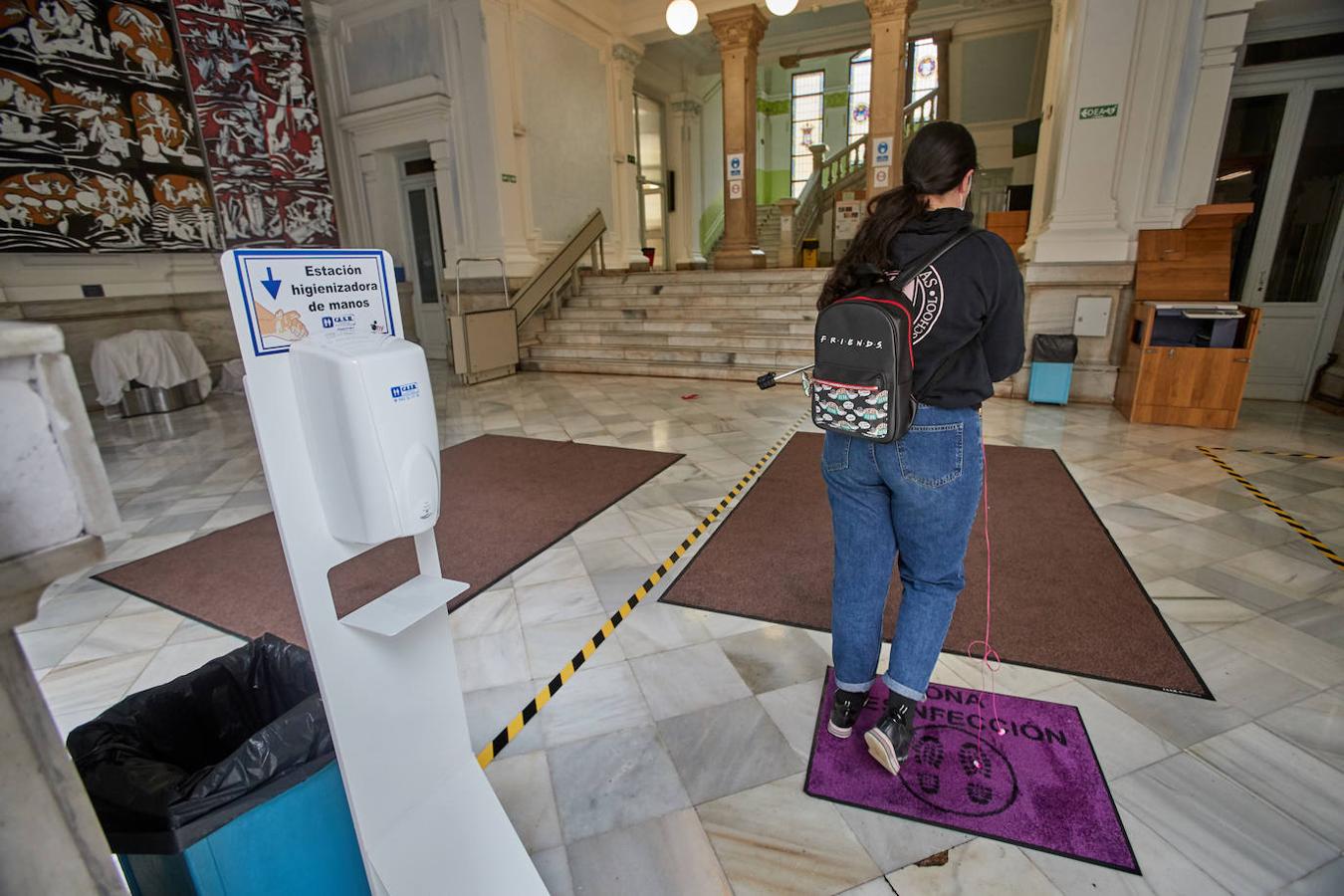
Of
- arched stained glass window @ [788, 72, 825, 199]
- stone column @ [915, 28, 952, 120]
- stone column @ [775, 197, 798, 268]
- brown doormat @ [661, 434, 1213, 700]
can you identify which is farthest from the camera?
arched stained glass window @ [788, 72, 825, 199]

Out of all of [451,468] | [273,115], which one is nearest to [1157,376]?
[451,468]

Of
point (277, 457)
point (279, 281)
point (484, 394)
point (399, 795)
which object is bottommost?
point (484, 394)

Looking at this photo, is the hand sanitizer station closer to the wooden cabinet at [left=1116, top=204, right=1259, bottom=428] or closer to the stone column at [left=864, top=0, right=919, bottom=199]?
the wooden cabinet at [left=1116, top=204, right=1259, bottom=428]

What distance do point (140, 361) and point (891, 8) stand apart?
10.4 meters

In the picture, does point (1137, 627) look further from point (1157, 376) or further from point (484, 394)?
point (484, 394)

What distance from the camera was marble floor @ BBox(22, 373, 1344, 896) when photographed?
5.08ft

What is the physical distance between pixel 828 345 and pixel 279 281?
1139 millimetres

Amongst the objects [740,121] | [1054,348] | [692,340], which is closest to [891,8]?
[740,121]

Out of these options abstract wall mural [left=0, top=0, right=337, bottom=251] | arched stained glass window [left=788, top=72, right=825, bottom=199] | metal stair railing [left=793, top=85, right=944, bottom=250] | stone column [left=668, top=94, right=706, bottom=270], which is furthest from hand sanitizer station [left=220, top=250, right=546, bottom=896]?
arched stained glass window [left=788, top=72, right=825, bottom=199]

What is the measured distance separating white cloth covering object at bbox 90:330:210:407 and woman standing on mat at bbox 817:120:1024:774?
803 cm

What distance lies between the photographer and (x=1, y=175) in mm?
6234

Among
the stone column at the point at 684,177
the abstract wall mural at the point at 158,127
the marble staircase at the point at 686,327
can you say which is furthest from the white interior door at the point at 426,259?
the stone column at the point at 684,177

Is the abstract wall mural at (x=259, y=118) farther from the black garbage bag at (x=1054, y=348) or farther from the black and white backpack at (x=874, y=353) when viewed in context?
the black garbage bag at (x=1054, y=348)

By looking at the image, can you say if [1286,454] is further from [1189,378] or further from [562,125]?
[562,125]
